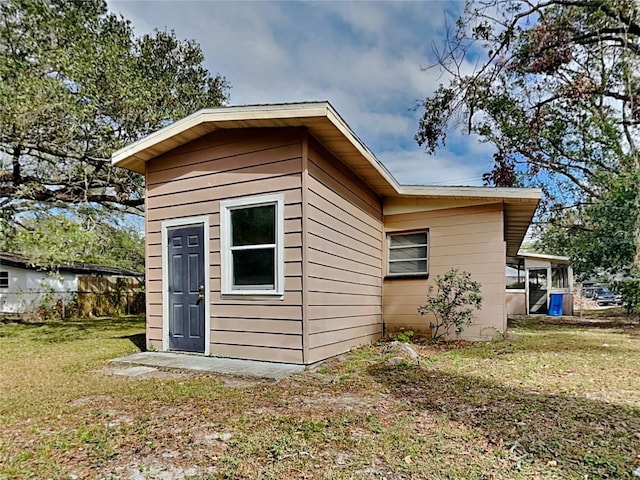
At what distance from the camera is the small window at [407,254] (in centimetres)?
786

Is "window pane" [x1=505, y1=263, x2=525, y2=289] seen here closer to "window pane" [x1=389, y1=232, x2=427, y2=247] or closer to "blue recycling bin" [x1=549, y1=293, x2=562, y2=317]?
"blue recycling bin" [x1=549, y1=293, x2=562, y2=317]

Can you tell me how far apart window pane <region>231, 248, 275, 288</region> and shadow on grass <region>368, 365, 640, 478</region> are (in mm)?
1967

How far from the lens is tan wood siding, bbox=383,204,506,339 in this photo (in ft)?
23.5

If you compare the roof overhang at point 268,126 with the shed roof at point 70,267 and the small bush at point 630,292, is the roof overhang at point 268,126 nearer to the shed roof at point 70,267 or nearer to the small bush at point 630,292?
the small bush at point 630,292

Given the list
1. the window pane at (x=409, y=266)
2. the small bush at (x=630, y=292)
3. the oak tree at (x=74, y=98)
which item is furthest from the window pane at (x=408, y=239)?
the small bush at (x=630, y=292)

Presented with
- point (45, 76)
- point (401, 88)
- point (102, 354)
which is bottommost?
point (102, 354)

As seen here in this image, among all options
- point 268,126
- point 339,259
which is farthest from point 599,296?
point 268,126

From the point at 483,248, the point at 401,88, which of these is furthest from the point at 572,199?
the point at 483,248

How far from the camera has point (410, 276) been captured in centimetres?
781

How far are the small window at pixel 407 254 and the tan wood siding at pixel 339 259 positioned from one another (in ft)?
1.36

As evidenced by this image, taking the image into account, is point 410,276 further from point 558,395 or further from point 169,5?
point 169,5

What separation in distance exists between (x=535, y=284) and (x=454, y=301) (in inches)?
426

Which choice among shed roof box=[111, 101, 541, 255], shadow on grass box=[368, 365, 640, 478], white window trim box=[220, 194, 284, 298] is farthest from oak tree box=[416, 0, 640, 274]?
shadow on grass box=[368, 365, 640, 478]

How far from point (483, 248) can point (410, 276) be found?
1479 mm
